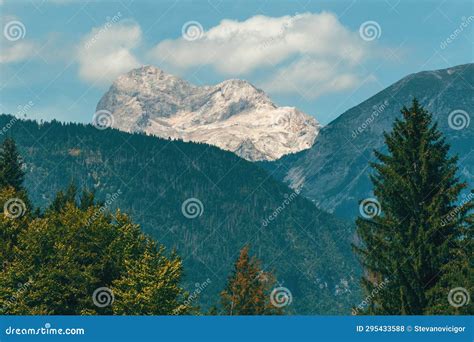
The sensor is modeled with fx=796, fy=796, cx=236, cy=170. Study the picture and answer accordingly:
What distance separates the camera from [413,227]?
5462cm

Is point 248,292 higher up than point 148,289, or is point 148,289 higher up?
point 148,289

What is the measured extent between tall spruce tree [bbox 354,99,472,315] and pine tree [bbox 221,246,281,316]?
44435mm

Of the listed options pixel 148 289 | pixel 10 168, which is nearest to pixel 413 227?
pixel 148 289

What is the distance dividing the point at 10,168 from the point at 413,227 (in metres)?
66.8

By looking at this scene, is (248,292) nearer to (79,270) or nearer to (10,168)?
(79,270)

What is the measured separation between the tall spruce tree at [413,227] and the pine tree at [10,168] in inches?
2356

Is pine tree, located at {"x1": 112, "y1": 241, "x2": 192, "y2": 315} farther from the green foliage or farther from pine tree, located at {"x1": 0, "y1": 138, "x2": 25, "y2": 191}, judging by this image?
pine tree, located at {"x1": 0, "y1": 138, "x2": 25, "y2": 191}

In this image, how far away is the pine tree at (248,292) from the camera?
337 feet

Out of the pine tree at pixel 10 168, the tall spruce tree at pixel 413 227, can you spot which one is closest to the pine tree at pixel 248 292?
the pine tree at pixel 10 168

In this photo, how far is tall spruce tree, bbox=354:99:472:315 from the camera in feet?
173

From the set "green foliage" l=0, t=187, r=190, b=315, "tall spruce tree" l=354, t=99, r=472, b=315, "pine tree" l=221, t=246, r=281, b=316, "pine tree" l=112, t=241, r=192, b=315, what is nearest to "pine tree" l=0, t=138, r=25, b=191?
"green foliage" l=0, t=187, r=190, b=315

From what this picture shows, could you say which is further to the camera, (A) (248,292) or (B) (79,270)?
(A) (248,292)
